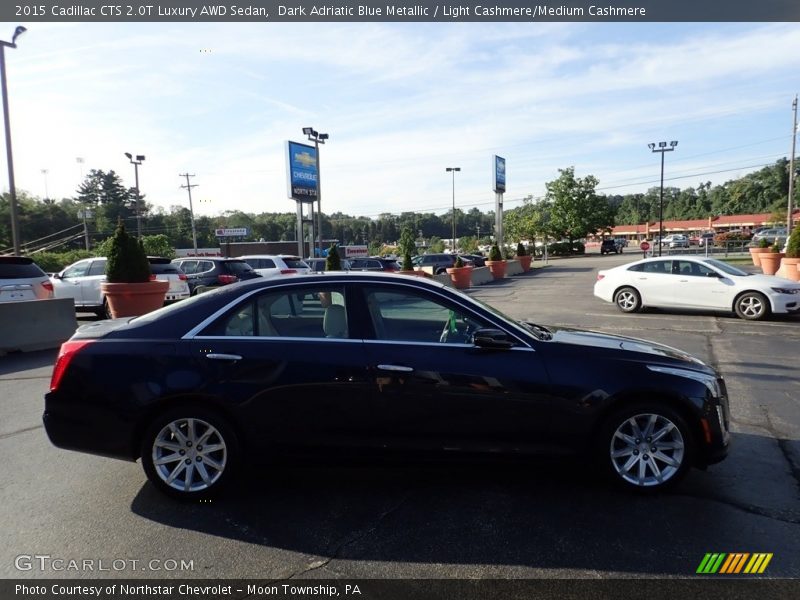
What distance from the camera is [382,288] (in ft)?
13.4

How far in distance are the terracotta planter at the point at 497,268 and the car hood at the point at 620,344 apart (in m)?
25.8

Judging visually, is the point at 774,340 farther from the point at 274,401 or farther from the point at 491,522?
the point at 274,401

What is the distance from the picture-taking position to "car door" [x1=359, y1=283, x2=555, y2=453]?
12.4 feet

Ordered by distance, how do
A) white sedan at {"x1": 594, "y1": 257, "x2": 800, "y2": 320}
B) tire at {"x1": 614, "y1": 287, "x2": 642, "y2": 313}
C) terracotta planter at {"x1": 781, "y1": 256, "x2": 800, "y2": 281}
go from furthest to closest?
terracotta planter at {"x1": 781, "y1": 256, "x2": 800, "y2": 281}, tire at {"x1": 614, "y1": 287, "x2": 642, "y2": 313}, white sedan at {"x1": 594, "y1": 257, "x2": 800, "y2": 320}

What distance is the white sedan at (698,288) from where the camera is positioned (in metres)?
11.9

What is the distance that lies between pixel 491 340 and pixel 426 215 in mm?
147285

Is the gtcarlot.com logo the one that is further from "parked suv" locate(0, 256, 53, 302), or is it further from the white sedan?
"parked suv" locate(0, 256, 53, 302)

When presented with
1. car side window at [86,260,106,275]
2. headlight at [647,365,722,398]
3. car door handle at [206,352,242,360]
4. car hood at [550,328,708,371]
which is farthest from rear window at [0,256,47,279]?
headlight at [647,365,722,398]

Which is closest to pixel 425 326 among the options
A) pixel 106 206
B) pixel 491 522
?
pixel 491 522

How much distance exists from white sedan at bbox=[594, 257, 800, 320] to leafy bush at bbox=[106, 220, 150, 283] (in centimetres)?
1092

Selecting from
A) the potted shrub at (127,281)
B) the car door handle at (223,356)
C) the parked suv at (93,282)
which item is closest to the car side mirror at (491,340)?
the car door handle at (223,356)

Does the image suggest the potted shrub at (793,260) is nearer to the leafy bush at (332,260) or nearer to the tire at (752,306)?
the tire at (752,306)

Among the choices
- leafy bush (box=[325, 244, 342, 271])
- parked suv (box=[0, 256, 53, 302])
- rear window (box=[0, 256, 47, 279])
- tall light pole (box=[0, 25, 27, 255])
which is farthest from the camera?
tall light pole (box=[0, 25, 27, 255])

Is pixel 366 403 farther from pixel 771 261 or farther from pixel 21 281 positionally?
pixel 771 261
